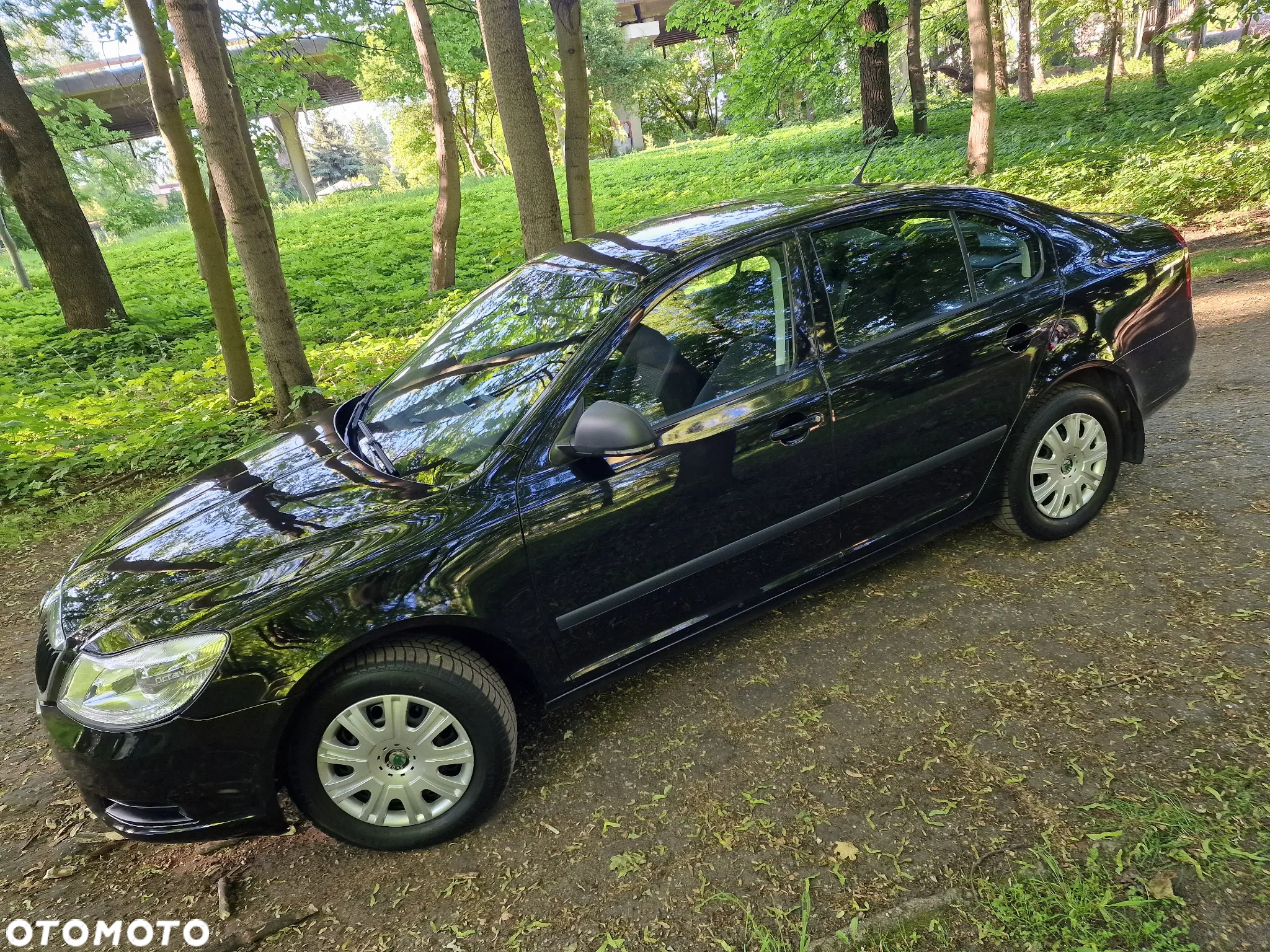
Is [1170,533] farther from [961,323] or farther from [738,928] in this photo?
[738,928]

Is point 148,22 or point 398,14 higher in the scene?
point 398,14

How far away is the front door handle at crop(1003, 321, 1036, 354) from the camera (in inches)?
126

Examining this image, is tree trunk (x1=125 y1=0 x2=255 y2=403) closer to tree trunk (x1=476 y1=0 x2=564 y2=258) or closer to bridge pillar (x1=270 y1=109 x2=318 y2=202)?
tree trunk (x1=476 y1=0 x2=564 y2=258)

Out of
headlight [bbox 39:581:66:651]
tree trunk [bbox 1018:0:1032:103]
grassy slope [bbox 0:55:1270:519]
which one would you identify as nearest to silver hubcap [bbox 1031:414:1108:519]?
headlight [bbox 39:581:66:651]

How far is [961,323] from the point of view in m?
3.12

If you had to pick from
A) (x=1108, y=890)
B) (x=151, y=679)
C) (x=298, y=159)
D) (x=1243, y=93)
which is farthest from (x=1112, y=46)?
(x=298, y=159)

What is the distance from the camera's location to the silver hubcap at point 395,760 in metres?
2.31

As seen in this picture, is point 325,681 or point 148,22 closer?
point 325,681

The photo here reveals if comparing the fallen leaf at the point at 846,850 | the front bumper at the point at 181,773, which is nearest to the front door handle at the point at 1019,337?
the fallen leaf at the point at 846,850

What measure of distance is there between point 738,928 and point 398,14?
14.6 m

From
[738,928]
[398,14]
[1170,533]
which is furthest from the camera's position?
[398,14]

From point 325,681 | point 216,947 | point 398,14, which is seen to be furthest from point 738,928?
point 398,14

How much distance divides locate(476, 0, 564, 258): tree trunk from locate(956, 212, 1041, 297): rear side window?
3.72 meters

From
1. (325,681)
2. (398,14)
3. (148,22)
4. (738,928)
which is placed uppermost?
(398,14)
